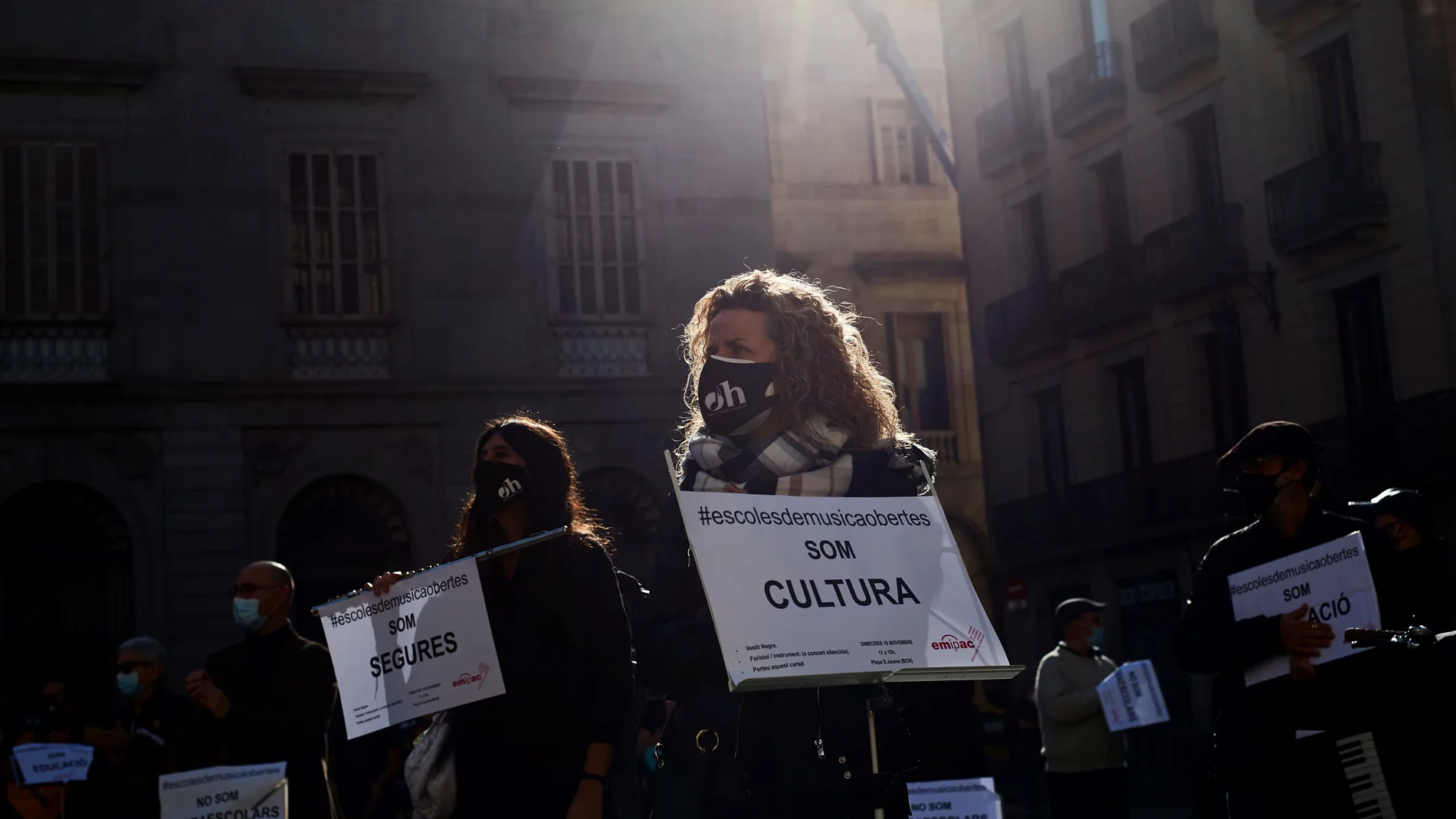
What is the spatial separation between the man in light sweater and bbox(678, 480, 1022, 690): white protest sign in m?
7.28

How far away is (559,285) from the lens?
2402 cm

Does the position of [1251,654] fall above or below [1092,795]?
above

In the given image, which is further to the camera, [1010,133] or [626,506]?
[1010,133]

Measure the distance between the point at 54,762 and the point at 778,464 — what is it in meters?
6.18

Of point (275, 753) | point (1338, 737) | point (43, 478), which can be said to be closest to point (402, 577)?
point (275, 753)

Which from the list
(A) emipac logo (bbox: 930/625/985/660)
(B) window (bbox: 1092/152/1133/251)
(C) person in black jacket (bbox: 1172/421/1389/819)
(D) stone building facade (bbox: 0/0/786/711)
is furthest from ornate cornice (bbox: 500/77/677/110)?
(A) emipac logo (bbox: 930/625/985/660)

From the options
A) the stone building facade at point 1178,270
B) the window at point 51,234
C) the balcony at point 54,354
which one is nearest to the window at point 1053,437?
the stone building facade at point 1178,270

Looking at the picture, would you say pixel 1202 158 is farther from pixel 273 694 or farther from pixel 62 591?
pixel 273 694

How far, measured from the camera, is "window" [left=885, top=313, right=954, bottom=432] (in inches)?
1494

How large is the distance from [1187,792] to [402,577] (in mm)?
18935

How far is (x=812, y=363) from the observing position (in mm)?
4465

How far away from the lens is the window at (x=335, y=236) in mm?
23281

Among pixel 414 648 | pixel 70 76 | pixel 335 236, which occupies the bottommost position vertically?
pixel 414 648

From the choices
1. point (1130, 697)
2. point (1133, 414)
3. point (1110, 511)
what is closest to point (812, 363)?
point (1130, 697)
